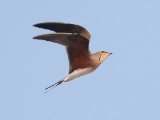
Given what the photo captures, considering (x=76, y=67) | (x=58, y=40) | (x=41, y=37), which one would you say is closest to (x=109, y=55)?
(x=76, y=67)

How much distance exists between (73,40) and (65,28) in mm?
300

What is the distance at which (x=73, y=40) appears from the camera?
7020mm

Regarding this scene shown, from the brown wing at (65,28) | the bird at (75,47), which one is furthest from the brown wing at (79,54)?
the brown wing at (65,28)

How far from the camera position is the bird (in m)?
6.70

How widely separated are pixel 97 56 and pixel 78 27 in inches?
31.8

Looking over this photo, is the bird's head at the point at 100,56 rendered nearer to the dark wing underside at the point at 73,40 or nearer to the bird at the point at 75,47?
the bird at the point at 75,47

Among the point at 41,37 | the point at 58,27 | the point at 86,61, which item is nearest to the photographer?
the point at 41,37

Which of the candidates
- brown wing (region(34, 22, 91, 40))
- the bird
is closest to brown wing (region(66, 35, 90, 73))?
the bird

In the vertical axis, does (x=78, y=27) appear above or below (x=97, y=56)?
above

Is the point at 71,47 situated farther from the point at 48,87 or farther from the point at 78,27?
the point at 48,87

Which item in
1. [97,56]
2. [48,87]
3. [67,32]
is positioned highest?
[67,32]

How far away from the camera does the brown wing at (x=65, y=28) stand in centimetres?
667

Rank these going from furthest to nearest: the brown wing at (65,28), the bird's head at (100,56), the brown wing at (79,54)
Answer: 1. the bird's head at (100,56)
2. the brown wing at (79,54)
3. the brown wing at (65,28)

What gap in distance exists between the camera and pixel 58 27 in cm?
678
